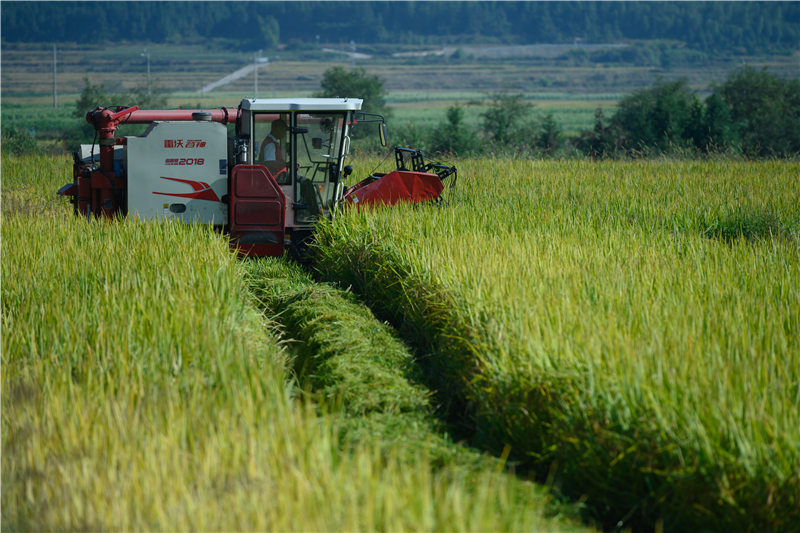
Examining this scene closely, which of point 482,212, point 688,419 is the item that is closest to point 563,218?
point 482,212

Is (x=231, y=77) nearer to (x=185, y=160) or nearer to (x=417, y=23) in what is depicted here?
(x=417, y=23)

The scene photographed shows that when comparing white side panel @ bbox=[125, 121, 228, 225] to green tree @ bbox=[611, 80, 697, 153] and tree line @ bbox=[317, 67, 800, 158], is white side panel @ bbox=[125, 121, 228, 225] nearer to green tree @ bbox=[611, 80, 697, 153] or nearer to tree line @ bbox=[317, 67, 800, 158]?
tree line @ bbox=[317, 67, 800, 158]

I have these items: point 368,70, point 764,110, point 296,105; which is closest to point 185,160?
point 296,105

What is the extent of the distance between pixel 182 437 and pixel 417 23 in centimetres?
20327

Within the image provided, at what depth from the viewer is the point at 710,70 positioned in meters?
129

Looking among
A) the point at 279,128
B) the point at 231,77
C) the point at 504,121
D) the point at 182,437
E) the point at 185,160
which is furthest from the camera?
the point at 231,77

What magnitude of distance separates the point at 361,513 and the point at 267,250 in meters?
7.38

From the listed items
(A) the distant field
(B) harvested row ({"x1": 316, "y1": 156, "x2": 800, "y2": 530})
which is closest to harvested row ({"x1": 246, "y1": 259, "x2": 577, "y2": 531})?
(B) harvested row ({"x1": 316, "y1": 156, "x2": 800, "y2": 530})

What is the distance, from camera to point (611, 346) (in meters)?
4.17

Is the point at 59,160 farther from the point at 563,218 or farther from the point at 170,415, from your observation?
the point at 170,415

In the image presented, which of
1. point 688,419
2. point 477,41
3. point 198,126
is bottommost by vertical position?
point 688,419

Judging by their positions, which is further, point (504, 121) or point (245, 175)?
point (504, 121)

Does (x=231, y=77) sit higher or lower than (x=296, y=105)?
higher

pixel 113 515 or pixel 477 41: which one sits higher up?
pixel 477 41
